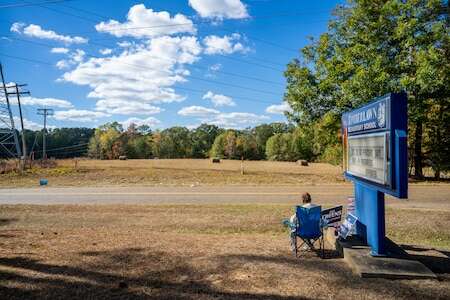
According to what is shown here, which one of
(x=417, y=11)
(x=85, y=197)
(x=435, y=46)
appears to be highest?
(x=417, y=11)

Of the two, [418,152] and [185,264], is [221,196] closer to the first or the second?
[185,264]

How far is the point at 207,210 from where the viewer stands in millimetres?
13789

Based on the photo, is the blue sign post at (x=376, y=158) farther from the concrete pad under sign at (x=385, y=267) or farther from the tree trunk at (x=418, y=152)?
the tree trunk at (x=418, y=152)

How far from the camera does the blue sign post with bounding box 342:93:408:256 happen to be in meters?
5.81

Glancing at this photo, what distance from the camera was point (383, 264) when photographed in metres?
6.23

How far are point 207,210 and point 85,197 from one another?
7.49 m

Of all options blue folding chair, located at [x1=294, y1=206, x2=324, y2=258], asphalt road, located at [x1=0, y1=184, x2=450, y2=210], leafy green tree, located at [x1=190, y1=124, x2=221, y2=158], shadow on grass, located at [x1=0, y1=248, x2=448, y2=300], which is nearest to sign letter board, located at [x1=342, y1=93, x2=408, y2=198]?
blue folding chair, located at [x1=294, y1=206, x2=324, y2=258]

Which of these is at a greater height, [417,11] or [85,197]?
[417,11]

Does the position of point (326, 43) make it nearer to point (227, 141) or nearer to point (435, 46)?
point (435, 46)

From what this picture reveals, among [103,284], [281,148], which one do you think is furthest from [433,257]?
[281,148]

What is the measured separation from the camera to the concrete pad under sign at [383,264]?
5.85 m

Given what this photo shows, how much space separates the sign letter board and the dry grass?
1.43 m

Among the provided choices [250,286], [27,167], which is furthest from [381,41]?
[27,167]

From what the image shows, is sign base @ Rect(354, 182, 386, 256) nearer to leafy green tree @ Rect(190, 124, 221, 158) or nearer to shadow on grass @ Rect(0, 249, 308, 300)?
shadow on grass @ Rect(0, 249, 308, 300)
